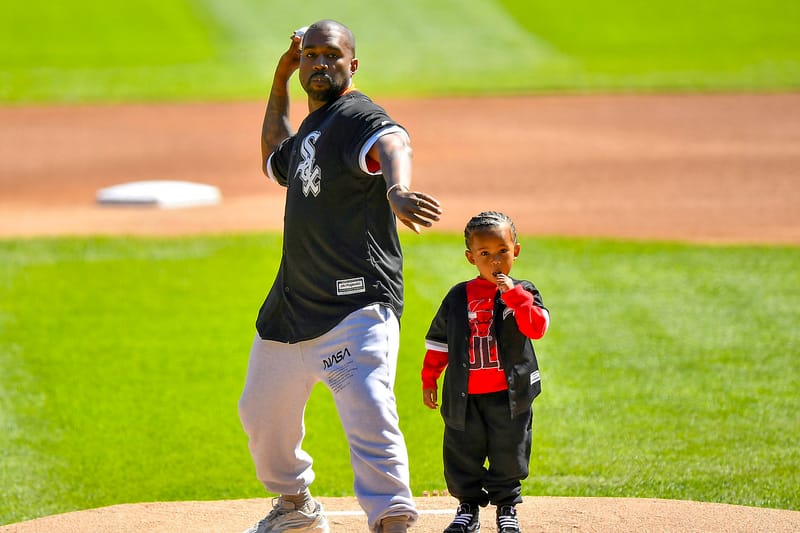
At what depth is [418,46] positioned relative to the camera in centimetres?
3338

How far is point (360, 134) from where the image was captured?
4.63 metres

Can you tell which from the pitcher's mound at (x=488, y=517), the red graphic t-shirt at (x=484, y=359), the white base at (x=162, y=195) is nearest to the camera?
the red graphic t-shirt at (x=484, y=359)

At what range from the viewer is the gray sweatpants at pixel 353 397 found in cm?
463

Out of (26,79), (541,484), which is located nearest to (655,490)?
(541,484)

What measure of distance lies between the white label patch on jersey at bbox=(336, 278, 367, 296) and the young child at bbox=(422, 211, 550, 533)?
49 centimetres

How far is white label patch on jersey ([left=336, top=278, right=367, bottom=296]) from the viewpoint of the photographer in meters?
4.72

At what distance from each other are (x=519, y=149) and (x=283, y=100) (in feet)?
49.4

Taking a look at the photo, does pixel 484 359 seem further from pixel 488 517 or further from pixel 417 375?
pixel 417 375

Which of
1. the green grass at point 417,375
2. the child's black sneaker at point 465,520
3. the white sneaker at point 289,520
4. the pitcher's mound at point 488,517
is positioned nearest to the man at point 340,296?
the white sneaker at point 289,520

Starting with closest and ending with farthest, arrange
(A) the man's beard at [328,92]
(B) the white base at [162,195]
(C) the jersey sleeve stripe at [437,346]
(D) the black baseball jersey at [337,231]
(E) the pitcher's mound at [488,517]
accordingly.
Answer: (D) the black baseball jersey at [337,231]
(A) the man's beard at [328,92]
(C) the jersey sleeve stripe at [437,346]
(E) the pitcher's mound at [488,517]
(B) the white base at [162,195]

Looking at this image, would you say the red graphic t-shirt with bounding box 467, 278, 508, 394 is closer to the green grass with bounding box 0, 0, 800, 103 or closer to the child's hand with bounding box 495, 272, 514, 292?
the child's hand with bounding box 495, 272, 514, 292

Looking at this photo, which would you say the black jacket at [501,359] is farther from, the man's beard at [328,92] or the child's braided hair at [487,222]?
the man's beard at [328,92]

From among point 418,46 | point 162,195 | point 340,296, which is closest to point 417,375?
point 340,296

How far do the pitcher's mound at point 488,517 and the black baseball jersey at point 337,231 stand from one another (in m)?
1.27
